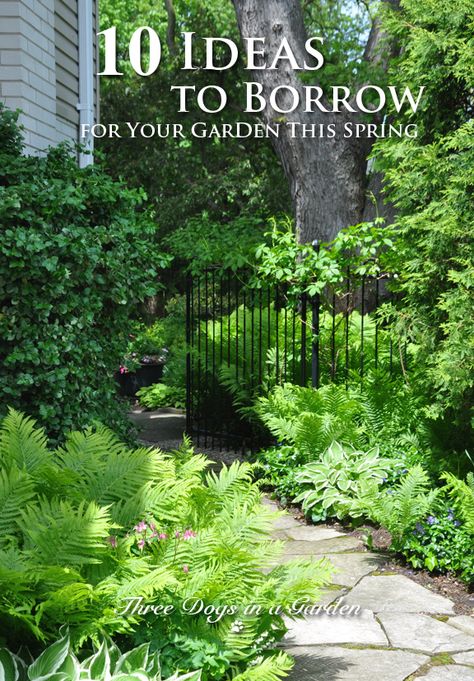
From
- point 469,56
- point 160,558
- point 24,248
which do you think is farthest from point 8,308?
point 469,56

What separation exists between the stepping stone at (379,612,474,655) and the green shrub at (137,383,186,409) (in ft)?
24.2

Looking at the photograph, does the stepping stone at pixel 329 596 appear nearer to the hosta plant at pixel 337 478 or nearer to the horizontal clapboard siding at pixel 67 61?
the hosta plant at pixel 337 478

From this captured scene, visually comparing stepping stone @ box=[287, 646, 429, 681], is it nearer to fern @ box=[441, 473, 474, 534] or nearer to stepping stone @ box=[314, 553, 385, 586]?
stepping stone @ box=[314, 553, 385, 586]

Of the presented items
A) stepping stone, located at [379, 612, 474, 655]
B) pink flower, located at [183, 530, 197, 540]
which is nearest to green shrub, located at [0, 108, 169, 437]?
pink flower, located at [183, 530, 197, 540]

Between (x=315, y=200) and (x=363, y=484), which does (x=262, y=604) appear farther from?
(x=315, y=200)

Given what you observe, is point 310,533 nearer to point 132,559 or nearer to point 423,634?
point 423,634

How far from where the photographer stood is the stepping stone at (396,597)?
13.1ft

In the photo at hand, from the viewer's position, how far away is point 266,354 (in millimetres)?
7863

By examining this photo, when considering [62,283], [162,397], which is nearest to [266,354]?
[62,283]

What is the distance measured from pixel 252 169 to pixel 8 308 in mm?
13529

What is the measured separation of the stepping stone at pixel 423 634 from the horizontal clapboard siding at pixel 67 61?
545 cm

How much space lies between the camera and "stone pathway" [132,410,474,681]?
332 centimetres

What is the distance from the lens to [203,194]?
1769 centimetres

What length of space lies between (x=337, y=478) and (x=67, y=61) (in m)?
4.77
